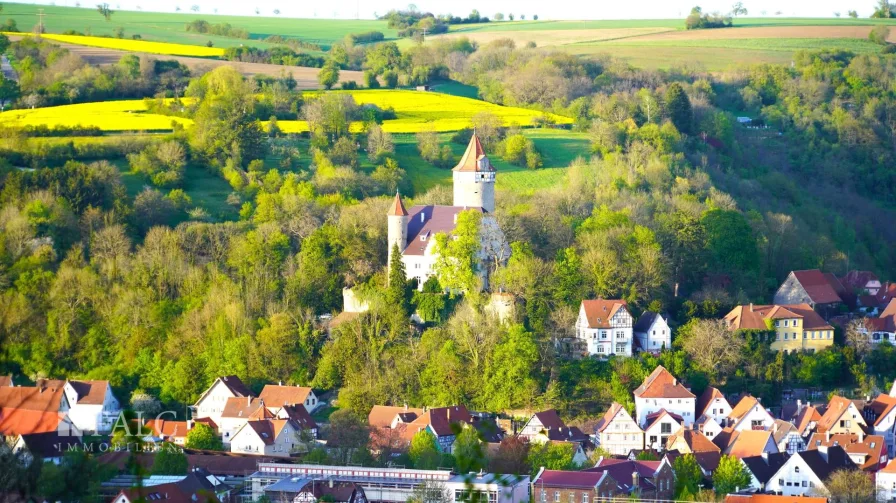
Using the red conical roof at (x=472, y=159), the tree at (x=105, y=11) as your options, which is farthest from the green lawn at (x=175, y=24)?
the red conical roof at (x=472, y=159)

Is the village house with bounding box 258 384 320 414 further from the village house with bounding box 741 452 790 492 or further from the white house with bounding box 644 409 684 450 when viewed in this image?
the village house with bounding box 741 452 790 492

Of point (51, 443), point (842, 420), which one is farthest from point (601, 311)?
point (51, 443)

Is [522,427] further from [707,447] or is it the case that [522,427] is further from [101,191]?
[101,191]

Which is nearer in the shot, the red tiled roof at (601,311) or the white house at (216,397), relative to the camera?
the white house at (216,397)

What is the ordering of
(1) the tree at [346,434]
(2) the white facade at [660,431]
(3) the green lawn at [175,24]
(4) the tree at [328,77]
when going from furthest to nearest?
(3) the green lawn at [175,24] → (4) the tree at [328,77] → (2) the white facade at [660,431] → (1) the tree at [346,434]

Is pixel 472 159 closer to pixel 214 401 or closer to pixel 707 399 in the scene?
pixel 707 399

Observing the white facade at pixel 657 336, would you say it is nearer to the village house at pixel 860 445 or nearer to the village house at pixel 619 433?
the village house at pixel 619 433

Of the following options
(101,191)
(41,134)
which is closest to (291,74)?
(41,134)
